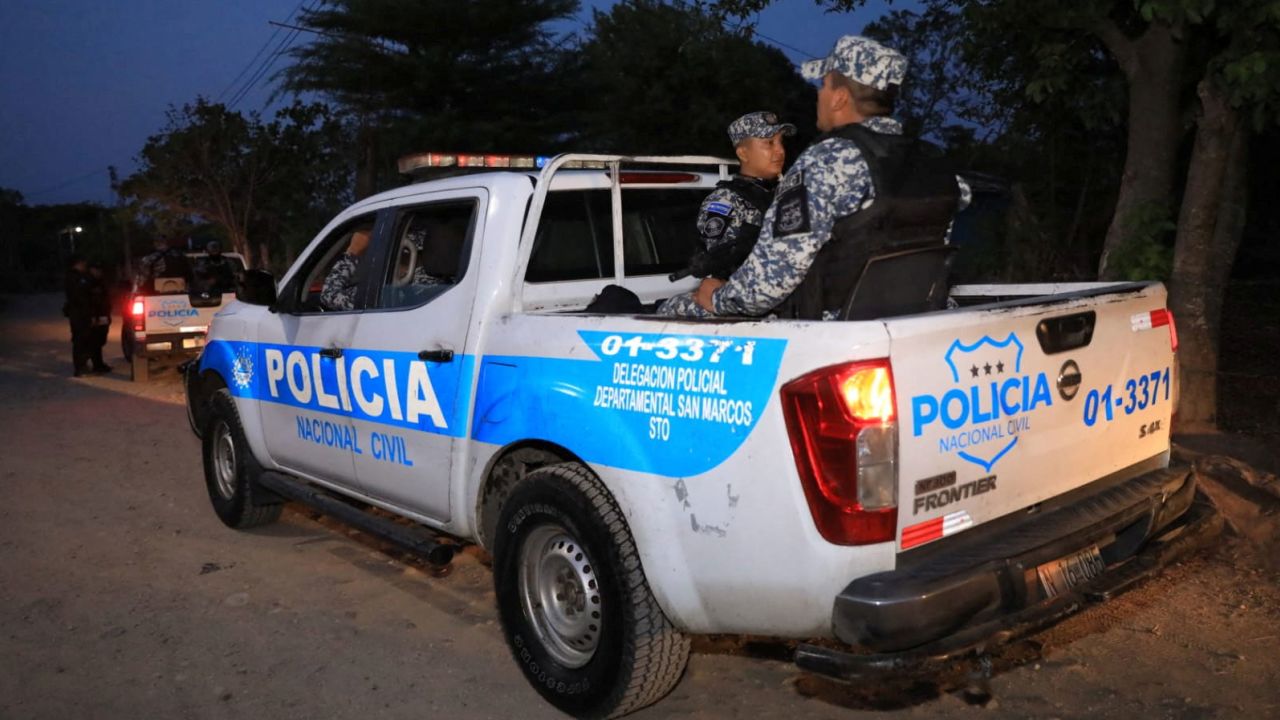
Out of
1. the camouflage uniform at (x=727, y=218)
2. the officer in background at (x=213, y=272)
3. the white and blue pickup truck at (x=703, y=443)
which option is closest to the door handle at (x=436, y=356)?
the white and blue pickup truck at (x=703, y=443)

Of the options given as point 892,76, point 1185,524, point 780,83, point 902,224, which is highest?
point 780,83

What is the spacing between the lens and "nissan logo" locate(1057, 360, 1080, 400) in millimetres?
3301

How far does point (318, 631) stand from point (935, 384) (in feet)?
10.1

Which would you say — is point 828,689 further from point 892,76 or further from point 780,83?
point 780,83

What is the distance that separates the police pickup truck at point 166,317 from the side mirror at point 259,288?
8450 mm

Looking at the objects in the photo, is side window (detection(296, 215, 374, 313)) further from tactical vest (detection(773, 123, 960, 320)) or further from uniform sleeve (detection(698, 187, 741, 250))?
tactical vest (detection(773, 123, 960, 320))

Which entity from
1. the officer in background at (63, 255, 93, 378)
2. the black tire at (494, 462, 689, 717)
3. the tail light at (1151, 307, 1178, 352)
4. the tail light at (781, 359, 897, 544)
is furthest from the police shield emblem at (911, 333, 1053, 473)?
the officer in background at (63, 255, 93, 378)

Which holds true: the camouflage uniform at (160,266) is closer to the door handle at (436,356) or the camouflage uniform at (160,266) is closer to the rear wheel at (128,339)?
the rear wheel at (128,339)

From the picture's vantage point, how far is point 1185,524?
3670 millimetres

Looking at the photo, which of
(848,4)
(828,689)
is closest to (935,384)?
(828,689)

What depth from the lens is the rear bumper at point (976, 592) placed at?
110 inches

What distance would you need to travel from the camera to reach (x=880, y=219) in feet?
11.2

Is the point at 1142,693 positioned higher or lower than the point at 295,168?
lower

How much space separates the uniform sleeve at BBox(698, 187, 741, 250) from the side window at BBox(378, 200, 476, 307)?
953 mm
